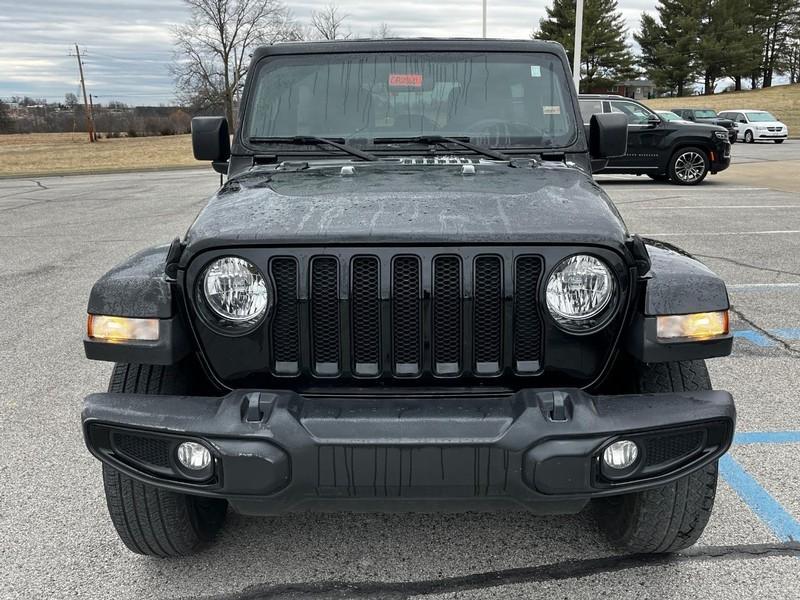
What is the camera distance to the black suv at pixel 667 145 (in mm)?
14391

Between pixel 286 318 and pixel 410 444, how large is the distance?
1.84 ft

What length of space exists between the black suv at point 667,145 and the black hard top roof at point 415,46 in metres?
11.2

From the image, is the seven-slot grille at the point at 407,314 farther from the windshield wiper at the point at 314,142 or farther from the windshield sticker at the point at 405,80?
the windshield sticker at the point at 405,80

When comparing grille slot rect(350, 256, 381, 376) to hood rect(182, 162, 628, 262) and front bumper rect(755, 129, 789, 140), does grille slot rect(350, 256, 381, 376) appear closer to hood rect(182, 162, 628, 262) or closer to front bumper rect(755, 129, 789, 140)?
hood rect(182, 162, 628, 262)

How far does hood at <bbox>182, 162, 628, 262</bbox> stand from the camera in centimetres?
224

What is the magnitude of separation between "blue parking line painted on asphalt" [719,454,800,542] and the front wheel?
12.3 meters

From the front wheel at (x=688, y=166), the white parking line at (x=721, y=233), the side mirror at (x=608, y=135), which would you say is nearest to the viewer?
the side mirror at (x=608, y=135)

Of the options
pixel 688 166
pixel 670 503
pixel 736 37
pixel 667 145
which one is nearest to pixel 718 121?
pixel 688 166

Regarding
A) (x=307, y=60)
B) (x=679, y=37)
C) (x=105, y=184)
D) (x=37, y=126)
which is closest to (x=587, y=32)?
(x=679, y=37)

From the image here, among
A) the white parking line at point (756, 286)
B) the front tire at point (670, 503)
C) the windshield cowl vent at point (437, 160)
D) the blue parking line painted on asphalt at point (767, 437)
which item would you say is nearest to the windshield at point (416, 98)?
the windshield cowl vent at point (437, 160)

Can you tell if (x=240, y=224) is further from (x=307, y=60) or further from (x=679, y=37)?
(x=679, y=37)

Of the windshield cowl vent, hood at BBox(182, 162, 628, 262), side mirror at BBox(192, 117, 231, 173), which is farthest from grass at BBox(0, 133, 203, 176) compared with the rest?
hood at BBox(182, 162, 628, 262)

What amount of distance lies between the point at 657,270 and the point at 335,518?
157 centimetres

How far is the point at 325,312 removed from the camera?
2268 mm
